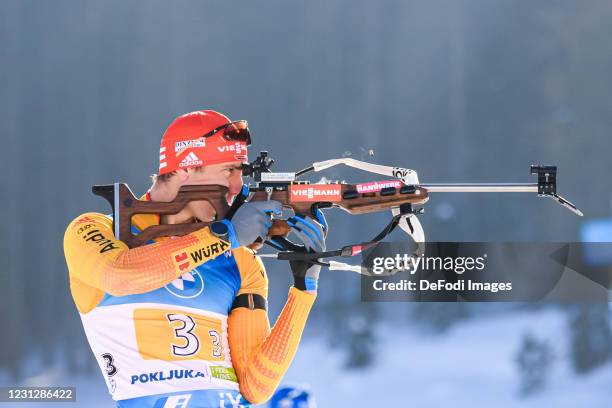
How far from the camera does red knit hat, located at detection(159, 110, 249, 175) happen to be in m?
2.21

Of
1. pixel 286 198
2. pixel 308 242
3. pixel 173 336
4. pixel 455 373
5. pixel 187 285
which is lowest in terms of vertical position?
pixel 455 373

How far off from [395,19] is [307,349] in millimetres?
1683

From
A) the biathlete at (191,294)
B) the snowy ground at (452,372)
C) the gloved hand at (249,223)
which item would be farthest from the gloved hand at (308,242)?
the snowy ground at (452,372)

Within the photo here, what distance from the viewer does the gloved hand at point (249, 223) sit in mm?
2055

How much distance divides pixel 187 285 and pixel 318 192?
0.41m

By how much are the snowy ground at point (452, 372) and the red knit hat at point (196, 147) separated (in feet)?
6.41

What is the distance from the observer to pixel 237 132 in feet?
7.36

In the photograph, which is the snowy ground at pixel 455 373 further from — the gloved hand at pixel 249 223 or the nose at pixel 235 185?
the gloved hand at pixel 249 223

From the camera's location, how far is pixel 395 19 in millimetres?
4367

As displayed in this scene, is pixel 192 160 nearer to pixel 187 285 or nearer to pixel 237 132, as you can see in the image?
pixel 237 132

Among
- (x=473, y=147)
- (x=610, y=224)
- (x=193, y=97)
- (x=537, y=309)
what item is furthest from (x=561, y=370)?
(x=193, y=97)

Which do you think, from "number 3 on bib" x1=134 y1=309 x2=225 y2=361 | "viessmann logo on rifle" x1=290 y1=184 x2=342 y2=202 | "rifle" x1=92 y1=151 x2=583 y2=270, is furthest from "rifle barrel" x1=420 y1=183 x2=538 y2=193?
"number 3 on bib" x1=134 y1=309 x2=225 y2=361

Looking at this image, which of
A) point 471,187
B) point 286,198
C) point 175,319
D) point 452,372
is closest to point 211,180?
point 286,198

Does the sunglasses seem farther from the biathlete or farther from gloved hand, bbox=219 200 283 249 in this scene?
gloved hand, bbox=219 200 283 249
